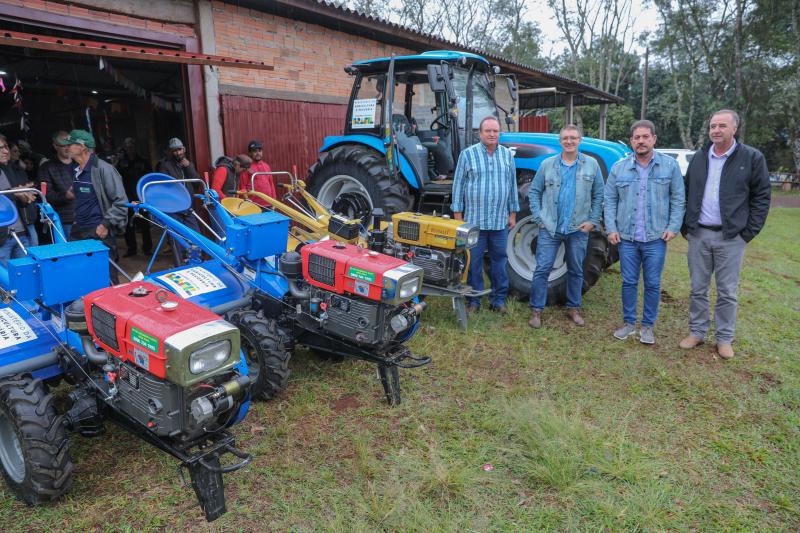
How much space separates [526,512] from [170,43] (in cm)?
578

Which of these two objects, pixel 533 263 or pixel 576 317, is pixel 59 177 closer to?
pixel 533 263

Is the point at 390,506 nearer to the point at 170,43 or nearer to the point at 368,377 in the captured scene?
the point at 368,377

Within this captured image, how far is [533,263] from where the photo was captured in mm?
5102

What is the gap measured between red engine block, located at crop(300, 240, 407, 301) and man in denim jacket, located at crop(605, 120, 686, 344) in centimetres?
194

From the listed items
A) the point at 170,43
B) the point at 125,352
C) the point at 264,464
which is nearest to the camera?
the point at 125,352

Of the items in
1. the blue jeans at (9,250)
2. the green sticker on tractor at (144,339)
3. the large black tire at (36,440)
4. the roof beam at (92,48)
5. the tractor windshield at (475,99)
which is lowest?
the large black tire at (36,440)

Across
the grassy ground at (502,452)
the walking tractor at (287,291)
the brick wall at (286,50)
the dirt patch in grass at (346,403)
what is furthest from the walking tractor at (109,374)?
the brick wall at (286,50)

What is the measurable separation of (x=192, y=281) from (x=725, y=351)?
12.6 ft

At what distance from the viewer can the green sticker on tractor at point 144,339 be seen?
6.72 ft

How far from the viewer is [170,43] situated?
5746 mm

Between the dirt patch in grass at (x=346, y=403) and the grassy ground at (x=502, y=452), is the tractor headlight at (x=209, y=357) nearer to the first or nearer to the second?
the grassy ground at (x=502, y=452)

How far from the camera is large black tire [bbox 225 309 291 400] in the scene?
10.1 ft

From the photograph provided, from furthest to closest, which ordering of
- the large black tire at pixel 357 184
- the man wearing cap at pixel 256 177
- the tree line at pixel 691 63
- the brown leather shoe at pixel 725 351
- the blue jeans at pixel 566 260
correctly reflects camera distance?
the tree line at pixel 691 63
the man wearing cap at pixel 256 177
the large black tire at pixel 357 184
the blue jeans at pixel 566 260
the brown leather shoe at pixel 725 351

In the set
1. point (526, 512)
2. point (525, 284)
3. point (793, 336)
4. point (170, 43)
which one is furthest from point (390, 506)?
point (170, 43)
